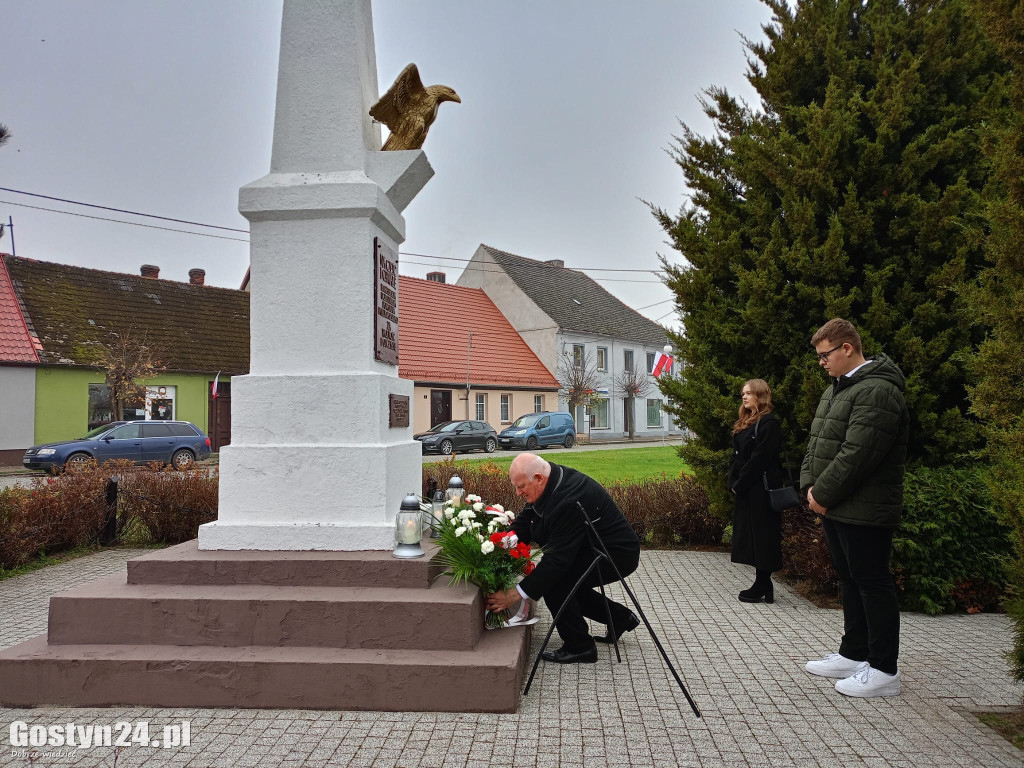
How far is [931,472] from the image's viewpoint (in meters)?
6.02

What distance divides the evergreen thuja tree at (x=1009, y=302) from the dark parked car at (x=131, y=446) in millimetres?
18523

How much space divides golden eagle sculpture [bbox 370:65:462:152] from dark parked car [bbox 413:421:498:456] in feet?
69.1

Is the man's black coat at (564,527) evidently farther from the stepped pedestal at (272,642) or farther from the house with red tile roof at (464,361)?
the house with red tile roof at (464,361)

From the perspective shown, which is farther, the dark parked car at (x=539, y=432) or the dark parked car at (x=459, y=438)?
the dark parked car at (x=539, y=432)

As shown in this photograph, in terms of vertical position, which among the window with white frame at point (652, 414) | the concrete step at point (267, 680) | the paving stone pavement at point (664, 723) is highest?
the window with white frame at point (652, 414)

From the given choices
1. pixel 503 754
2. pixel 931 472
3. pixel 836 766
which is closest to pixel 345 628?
pixel 503 754

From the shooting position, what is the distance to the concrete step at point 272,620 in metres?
4.05

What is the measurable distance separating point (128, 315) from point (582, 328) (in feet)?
70.8

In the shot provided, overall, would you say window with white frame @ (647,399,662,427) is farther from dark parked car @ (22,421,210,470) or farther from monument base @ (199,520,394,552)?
monument base @ (199,520,394,552)

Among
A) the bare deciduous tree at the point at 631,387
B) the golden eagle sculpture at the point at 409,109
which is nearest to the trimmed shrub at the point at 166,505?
the golden eagle sculpture at the point at 409,109

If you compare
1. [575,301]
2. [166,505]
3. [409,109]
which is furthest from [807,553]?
[575,301]

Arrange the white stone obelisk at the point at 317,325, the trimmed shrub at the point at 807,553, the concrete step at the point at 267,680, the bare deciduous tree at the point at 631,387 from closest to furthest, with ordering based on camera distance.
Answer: the concrete step at the point at 267,680 → the white stone obelisk at the point at 317,325 → the trimmed shrub at the point at 807,553 → the bare deciduous tree at the point at 631,387

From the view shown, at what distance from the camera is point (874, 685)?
4043 mm

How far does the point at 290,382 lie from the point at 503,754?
109 inches
